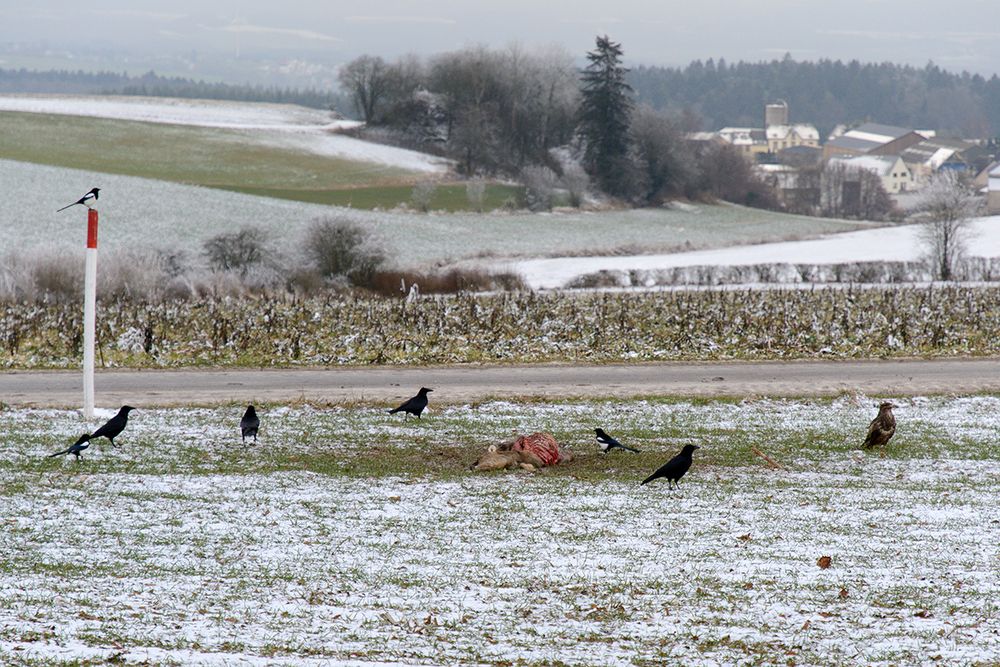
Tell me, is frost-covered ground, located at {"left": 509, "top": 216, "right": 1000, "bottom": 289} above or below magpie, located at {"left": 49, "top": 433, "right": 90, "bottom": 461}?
above

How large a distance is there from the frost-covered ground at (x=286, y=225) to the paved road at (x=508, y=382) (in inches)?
1079

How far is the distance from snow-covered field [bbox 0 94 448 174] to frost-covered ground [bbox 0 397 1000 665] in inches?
3481

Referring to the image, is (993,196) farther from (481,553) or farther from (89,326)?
(481,553)

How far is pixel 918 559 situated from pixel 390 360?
2001cm

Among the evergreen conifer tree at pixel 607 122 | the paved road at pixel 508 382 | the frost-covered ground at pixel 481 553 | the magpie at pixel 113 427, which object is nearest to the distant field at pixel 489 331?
the paved road at pixel 508 382

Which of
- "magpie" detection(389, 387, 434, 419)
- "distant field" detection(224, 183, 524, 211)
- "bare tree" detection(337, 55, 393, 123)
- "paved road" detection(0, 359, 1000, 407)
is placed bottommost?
"paved road" detection(0, 359, 1000, 407)

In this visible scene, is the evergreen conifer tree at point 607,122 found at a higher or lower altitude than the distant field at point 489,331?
higher

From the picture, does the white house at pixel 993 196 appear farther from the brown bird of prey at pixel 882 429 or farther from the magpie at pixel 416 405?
the magpie at pixel 416 405

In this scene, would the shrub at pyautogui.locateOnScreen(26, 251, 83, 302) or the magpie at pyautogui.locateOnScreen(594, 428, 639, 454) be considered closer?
the magpie at pyautogui.locateOnScreen(594, 428, 639, 454)

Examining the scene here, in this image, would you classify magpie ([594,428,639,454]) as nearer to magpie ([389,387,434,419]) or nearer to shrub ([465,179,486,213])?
magpie ([389,387,434,419])

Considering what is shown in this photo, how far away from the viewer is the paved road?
2488 cm

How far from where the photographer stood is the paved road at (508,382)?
2488cm

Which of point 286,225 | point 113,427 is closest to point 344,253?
point 286,225

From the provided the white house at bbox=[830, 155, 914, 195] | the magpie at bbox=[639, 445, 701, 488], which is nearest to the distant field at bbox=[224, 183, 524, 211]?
the magpie at bbox=[639, 445, 701, 488]
